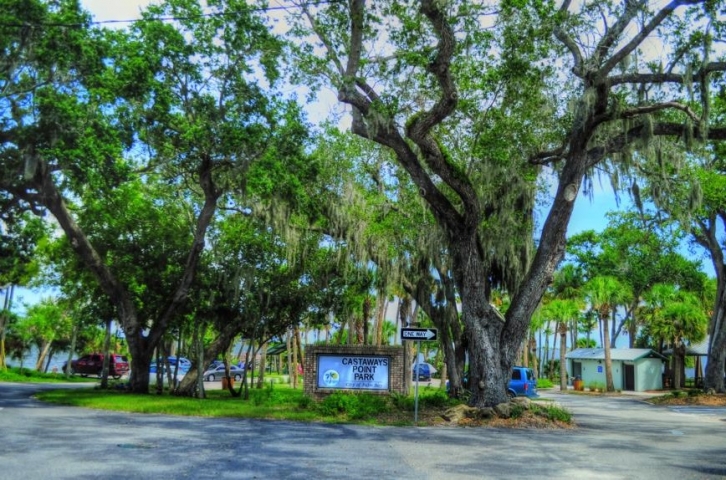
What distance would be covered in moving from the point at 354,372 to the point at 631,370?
1304 inches

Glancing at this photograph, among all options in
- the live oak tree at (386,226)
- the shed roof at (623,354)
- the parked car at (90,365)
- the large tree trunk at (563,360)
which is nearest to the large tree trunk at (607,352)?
the large tree trunk at (563,360)

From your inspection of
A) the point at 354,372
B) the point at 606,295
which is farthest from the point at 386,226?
the point at 606,295

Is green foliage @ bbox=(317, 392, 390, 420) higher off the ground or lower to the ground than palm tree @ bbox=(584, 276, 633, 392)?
lower

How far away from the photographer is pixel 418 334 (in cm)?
1662

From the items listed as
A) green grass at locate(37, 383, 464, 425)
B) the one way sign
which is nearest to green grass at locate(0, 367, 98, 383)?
green grass at locate(37, 383, 464, 425)

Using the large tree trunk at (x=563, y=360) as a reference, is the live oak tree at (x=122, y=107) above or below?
above

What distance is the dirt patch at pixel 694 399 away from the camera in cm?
2836

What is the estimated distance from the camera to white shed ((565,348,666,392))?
4625 cm

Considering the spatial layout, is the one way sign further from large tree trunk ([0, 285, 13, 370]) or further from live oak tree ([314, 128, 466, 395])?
Answer: large tree trunk ([0, 285, 13, 370])

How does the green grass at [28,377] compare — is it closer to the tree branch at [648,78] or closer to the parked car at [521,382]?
the parked car at [521,382]

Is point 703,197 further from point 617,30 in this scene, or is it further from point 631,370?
point 631,370

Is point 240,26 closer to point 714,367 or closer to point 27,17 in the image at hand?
point 27,17

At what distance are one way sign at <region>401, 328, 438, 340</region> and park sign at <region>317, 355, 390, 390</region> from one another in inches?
148

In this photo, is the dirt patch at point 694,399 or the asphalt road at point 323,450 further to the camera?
the dirt patch at point 694,399
